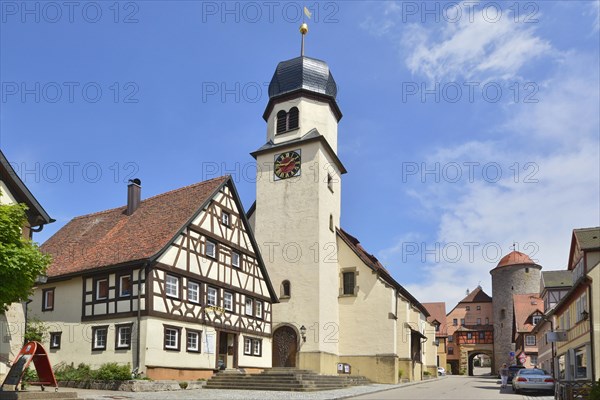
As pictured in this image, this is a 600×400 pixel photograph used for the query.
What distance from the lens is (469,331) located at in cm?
8944

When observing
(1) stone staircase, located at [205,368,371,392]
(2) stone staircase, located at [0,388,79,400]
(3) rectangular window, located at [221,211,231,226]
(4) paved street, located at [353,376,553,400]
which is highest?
(3) rectangular window, located at [221,211,231,226]

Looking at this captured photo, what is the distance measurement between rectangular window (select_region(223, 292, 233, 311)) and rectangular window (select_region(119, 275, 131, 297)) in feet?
18.4

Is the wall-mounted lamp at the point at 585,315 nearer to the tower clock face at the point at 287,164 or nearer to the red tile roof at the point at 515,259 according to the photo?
the tower clock face at the point at 287,164

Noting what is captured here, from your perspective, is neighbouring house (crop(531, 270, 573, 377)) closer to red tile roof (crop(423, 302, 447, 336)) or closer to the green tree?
red tile roof (crop(423, 302, 447, 336))

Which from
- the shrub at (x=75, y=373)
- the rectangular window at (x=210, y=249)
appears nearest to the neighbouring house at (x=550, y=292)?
the rectangular window at (x=210, y=249)

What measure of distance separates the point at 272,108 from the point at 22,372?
96.2 feet

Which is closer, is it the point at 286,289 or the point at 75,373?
the point at 75,373

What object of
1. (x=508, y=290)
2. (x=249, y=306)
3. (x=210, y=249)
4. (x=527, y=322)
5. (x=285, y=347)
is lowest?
(x=285, y=347)

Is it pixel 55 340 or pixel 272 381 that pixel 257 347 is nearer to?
pixel 272 381

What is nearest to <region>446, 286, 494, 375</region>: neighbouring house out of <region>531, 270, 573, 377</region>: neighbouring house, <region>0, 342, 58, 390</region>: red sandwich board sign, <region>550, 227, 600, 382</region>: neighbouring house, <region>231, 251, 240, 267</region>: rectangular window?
<region>531, 270, 573, 377</region>: neighbouring house

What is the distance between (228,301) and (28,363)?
563 inches

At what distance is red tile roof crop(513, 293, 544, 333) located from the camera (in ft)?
240

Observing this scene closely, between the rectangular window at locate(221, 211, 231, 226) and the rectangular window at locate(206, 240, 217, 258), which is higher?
the rectangular window at locate(221, 211, 231, 226)

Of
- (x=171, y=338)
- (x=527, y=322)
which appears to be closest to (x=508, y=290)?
(x=527, y=322)
